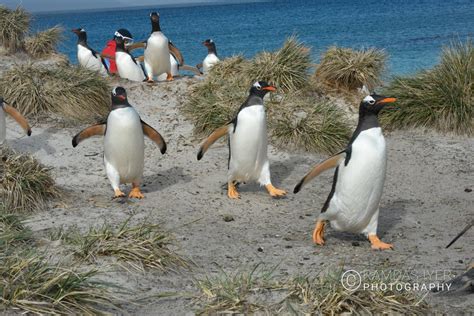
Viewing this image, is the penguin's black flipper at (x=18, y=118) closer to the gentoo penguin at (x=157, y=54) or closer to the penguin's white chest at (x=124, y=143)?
the penguin's white chest at (x=124, y=143)

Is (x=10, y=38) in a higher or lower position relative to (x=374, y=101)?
lower

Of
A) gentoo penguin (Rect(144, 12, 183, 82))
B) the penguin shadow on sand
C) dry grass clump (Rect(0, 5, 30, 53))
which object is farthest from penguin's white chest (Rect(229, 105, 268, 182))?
dry grass clump (Rect(0, 5, 30, 53))

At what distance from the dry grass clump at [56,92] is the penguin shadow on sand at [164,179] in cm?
162

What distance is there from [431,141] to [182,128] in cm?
291

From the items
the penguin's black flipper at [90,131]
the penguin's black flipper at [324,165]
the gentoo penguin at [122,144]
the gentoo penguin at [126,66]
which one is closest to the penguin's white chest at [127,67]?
the gentoo penguin at [126,66]

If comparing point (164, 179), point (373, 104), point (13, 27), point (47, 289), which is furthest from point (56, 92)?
point (47, 289)

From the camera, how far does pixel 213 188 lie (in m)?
6.93

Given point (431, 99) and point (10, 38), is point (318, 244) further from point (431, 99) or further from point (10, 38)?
point (10, 38)

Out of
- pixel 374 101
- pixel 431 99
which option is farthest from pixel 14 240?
pixel 431 99

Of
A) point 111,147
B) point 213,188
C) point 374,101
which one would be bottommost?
point 213,188

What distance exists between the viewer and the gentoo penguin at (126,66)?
11.4m

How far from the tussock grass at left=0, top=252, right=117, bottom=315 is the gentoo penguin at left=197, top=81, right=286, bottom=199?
2.99 metres

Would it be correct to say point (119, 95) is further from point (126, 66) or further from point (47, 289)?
point (126, 66)

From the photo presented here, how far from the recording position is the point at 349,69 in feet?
31.5
